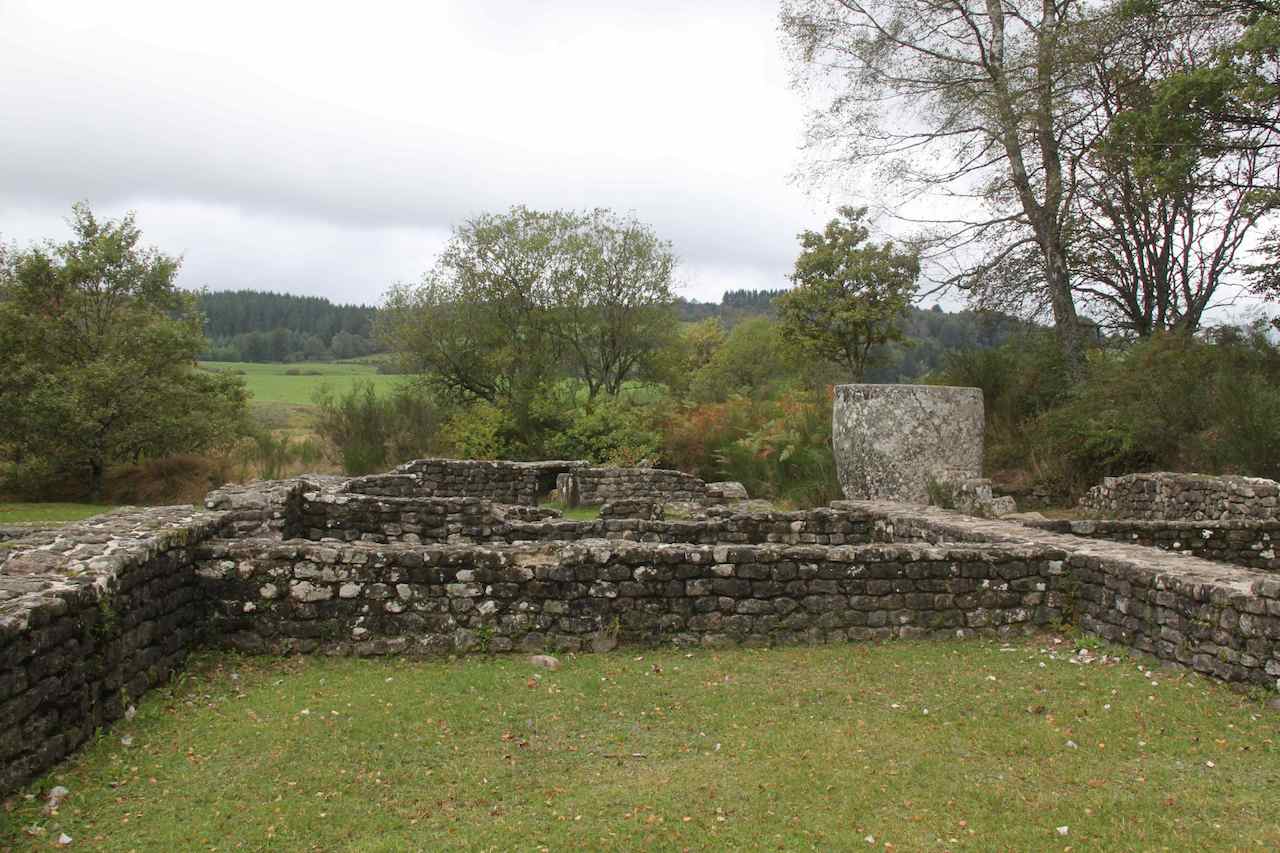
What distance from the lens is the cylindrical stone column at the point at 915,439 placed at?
41.5ft

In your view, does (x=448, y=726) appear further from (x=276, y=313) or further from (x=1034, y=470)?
(x=276, y=313)

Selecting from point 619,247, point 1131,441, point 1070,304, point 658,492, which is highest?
point 619,247

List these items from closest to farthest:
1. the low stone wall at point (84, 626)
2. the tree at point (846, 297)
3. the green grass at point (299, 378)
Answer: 1. the low stone wall at point (84, 626)
2. the tree at point (846, 297)
3. the green grass at point (299, 378)

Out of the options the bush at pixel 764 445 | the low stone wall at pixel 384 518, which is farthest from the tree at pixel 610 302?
the low stone wall at pixel 384 518

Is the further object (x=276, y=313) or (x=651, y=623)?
(x=276, y=313)

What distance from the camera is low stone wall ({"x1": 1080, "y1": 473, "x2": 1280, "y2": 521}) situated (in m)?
10.5

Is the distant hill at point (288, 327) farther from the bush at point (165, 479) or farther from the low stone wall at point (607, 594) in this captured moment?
the low stone wall at point (607, 594)

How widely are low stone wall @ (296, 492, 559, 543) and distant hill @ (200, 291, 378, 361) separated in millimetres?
47332

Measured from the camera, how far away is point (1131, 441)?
1442 cm

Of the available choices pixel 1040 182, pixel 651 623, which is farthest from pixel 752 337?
pixel 651 623

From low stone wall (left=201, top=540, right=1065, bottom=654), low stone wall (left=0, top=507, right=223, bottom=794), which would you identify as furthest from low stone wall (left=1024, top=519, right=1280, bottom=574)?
low stone wall (left=0, top=507, right=223, bottom=794)

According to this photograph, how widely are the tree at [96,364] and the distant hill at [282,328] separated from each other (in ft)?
114

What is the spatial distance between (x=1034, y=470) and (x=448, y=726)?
46.0 feet

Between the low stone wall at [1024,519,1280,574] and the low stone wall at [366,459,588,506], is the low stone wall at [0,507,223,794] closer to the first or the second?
the low stone wall at [1024,519,1280,574]
